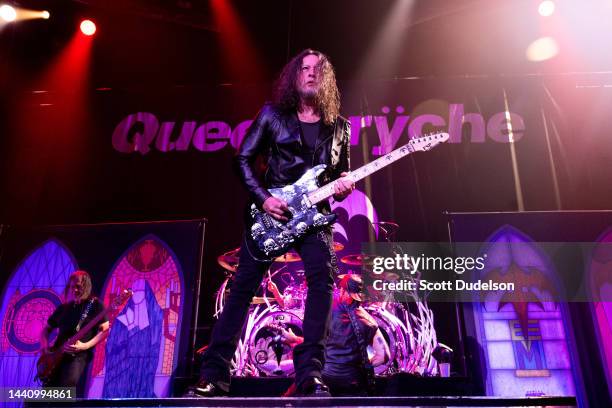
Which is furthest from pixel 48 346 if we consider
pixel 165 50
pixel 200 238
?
pixel 165 50

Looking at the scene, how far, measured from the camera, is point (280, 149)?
8.70 ft

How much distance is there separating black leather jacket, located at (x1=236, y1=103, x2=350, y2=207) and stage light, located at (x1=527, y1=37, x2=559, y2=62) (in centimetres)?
427

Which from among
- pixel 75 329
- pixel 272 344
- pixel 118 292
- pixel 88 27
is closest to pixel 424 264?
pixel 272 344

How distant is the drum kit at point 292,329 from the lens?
4570 millimetres

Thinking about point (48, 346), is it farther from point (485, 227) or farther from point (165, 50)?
point (485, 227)

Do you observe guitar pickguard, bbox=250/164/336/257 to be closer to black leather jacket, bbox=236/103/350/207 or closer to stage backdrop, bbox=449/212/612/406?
black leather jacket, bbox=236/103/350/207

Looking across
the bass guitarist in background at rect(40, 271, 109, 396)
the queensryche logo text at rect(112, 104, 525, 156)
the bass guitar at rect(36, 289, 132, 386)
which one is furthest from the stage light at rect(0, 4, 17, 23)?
Answer: the bass guitar at rect(36, 289, 132, 386)

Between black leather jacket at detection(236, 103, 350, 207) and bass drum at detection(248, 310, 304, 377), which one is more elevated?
black leather jacket at detection(236, 103, 350, 207)

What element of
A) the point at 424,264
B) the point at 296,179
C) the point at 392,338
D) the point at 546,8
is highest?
the point at 546,8

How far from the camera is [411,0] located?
18.5 ft

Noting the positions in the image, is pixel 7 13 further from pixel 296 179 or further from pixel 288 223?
pixel 288 223

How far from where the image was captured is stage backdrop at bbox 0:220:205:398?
4953mm

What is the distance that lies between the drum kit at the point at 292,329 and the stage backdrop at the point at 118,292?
0.56 m

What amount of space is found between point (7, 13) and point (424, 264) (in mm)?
5625
